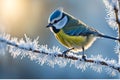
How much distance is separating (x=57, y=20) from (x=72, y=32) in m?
0.04

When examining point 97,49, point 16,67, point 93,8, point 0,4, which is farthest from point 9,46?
point 93,8

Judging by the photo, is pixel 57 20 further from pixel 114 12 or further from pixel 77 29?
pixel 114 12

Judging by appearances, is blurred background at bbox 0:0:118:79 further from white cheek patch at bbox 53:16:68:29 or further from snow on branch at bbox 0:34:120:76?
snow on branch at bbox 0:34:120:76

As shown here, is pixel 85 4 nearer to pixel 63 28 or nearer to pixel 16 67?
pixel 16 67

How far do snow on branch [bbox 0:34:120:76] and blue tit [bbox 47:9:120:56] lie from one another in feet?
0.33

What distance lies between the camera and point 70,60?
0.85m

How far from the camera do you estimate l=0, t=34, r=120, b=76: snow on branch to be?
31.6 inches

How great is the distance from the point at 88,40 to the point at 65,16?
0.11m

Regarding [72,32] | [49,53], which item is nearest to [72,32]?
[72,32]

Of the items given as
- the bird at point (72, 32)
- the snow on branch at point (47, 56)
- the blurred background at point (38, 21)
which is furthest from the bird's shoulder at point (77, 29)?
the blurred background at point (38, 21)

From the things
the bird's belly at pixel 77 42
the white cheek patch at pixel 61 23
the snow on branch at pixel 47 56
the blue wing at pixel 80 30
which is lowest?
the snow on branch at pixel 47 56

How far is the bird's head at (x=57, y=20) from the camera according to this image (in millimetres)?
930

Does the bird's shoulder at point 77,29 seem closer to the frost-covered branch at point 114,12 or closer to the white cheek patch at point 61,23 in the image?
the white cheek patch at point 61,23

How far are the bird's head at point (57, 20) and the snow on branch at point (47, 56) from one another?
10cm
